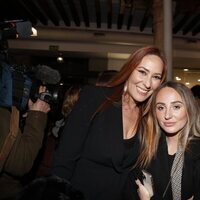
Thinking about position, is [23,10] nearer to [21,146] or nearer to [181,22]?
[181,22]

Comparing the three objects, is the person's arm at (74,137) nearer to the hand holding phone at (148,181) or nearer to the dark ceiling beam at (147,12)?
the hand holding phone at (148,181)

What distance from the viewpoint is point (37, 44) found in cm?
723

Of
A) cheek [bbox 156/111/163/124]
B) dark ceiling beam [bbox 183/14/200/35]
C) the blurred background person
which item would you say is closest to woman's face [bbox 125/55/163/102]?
cheek [bbox 156/111/163/124]

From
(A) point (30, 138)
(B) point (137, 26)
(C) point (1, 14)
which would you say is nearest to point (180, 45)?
(B) point (137, 26)

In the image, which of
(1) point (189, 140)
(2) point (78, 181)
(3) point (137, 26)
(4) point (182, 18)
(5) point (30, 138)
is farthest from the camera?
(3) point (137, 26)

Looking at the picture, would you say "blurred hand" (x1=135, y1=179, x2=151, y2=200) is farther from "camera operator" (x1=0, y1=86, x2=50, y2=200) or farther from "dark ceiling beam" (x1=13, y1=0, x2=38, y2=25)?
"dark ceiling beam" (x1=13, y1=0, x2=38, y2=25)

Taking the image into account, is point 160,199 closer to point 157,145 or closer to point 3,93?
point 157,145

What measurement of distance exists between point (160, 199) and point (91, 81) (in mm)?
6539

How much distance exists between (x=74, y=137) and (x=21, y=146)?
317 mm

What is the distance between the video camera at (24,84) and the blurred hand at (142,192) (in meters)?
0.63

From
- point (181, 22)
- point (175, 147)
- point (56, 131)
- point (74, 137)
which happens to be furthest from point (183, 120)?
point (181, 22)

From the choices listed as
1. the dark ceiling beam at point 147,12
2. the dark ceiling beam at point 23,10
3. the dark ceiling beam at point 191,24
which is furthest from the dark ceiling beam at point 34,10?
the dark ceiling beam at point 191,24

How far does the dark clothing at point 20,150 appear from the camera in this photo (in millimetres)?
1418

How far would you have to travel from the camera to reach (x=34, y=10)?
562 cm
